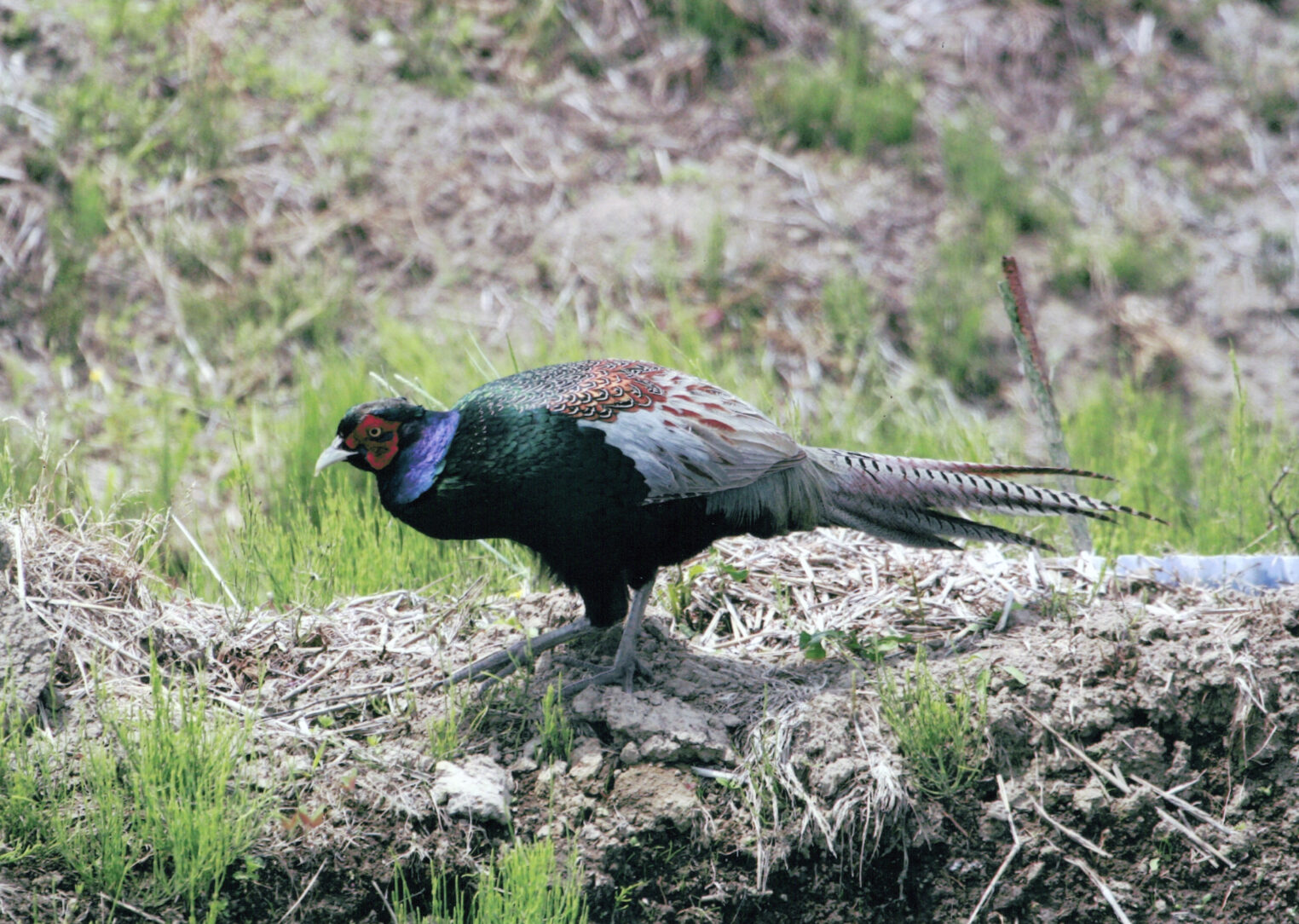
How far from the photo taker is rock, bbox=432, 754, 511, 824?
3.44 metres

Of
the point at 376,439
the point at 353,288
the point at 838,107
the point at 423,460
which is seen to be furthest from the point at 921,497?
the point at 838,107

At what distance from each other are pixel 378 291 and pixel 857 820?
489 cm

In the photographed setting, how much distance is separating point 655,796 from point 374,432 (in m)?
1.28

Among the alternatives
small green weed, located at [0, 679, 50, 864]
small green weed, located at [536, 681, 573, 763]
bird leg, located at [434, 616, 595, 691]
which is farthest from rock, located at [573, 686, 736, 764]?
small green weed, located at [0, 679, 50, 864]

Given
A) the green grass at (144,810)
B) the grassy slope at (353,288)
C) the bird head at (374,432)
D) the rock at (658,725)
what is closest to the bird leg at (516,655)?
the rock at (658,725)

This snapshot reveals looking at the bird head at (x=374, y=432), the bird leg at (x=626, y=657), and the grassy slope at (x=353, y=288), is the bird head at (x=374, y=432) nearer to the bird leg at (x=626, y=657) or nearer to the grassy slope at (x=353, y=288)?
the bird leg at (x=626, y=657)

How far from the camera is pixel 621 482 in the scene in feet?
12.7

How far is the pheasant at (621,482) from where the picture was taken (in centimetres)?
383

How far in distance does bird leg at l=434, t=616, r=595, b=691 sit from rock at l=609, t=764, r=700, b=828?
1.79ft

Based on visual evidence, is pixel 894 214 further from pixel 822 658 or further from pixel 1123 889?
pixel 1123 889

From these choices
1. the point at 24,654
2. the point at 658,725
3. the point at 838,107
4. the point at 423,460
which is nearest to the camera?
the point at 24,654

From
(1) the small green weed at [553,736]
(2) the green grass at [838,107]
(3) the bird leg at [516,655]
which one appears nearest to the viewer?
(1) the small green weed at [553,736]

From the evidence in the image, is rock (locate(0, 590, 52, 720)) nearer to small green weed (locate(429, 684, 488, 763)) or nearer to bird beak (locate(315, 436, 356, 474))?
bird beak (locate(315, 436, 356, 474))

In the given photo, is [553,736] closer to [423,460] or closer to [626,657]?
[626,657]
